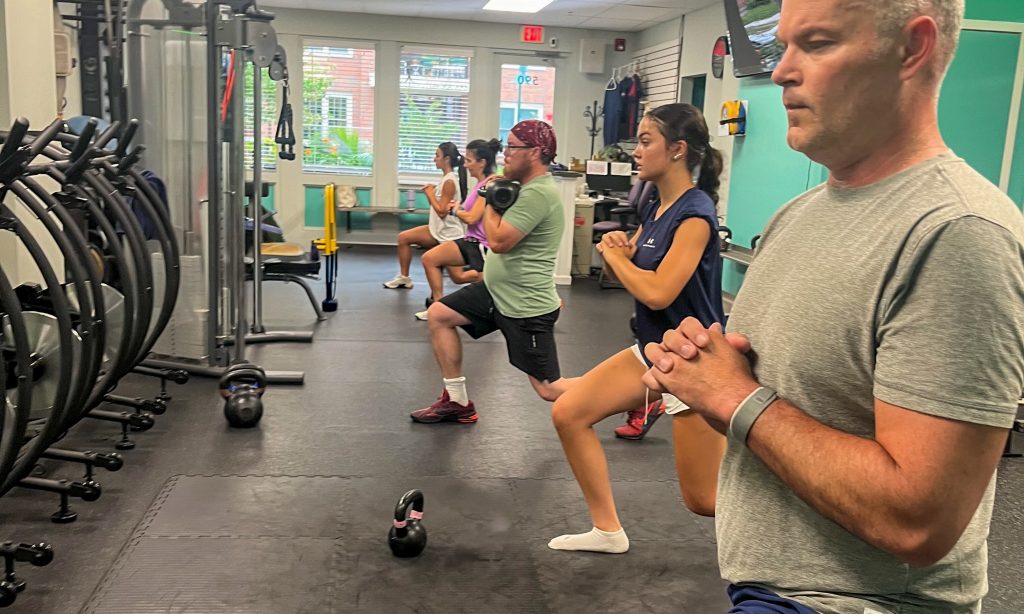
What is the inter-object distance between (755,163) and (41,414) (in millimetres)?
5775

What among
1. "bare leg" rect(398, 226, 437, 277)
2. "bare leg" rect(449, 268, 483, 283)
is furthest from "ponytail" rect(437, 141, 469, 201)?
"bare leg" rect(449, 268, 483, 283)

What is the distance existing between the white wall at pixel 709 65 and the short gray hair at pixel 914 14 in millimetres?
7009

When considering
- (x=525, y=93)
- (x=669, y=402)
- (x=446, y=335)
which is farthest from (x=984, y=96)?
(x=525, y=93)

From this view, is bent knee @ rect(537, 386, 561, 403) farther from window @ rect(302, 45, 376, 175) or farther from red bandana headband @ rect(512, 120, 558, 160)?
window @ rect(302, 45, 376, 175)

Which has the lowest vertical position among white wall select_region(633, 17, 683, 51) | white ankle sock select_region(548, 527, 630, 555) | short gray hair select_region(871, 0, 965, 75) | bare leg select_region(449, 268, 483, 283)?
white ankle sock select_region(548, 527, 630, 555)

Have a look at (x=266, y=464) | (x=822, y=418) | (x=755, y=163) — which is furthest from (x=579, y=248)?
(x=822, y=418)

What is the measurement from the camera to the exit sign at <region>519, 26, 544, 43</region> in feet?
36.3

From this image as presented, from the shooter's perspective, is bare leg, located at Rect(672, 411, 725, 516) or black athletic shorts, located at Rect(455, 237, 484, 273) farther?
black athletic shorts, located at Rect(455, 237, 484, 273)

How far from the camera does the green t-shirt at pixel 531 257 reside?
352cm

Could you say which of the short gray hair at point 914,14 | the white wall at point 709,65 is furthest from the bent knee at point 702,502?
the white wall at point 709,65

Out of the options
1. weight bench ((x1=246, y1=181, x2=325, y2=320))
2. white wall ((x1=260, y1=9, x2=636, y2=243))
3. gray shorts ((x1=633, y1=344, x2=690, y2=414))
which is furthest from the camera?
white wall ((x1=260, y1=9, x2=636, y2=243))

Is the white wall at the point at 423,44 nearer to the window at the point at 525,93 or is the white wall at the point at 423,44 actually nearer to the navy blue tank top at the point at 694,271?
the window at the point at 525,93

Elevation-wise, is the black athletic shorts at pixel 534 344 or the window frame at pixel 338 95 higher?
the window frame at pixel 338 95

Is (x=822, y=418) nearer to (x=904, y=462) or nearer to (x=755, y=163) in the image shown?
(x=904, y=462)
